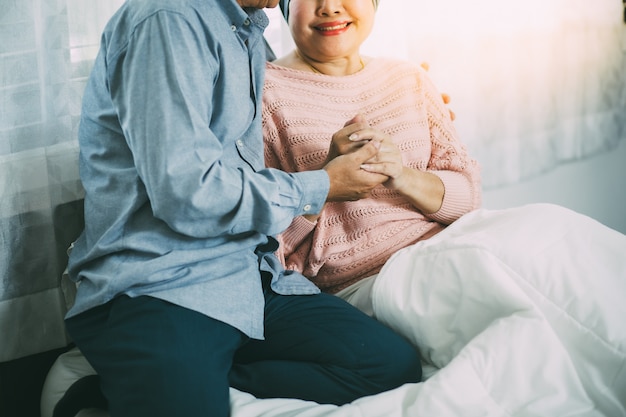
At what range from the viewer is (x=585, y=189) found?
8.83 feet

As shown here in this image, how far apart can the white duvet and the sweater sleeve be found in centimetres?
19

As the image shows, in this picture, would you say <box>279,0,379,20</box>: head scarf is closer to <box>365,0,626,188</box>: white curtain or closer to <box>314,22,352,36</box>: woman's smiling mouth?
<box>314,22,352,36</box>: woman's smiling mouth

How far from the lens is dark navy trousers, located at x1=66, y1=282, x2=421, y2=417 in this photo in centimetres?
100

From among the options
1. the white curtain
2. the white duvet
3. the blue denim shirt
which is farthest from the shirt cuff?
the white curtain

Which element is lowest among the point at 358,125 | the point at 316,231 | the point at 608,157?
the point at 608,157

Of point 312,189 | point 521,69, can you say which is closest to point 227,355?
point 312,189

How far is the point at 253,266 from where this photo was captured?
47.5 inches

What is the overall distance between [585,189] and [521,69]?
64 cm

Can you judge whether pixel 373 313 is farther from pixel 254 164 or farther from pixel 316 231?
pixel 254 164

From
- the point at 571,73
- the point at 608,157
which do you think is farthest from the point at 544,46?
the point at 608,157

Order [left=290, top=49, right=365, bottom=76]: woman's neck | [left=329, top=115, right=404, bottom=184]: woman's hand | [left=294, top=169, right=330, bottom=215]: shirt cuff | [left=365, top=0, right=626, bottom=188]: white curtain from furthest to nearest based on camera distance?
[left=365, top=0, right=626, bottom=188]: white curtain
[left=290, top=49, right=365, bottom=76]: woman's neck
[left=329, top=115, right=404, bottom=184]: woman's hand
[left=294, top=169, right=330, bottom=215]: shirt cuff

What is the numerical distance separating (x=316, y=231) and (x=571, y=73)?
152cm

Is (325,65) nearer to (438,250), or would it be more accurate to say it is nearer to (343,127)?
(343,127)

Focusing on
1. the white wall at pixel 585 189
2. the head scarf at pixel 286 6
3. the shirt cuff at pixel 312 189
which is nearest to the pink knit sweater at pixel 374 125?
the head scarf at pixel 286 6
